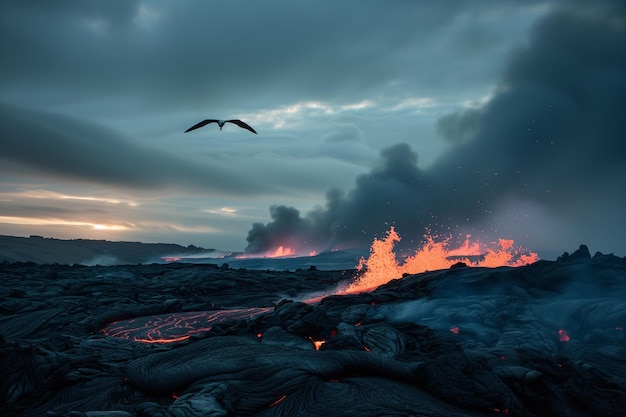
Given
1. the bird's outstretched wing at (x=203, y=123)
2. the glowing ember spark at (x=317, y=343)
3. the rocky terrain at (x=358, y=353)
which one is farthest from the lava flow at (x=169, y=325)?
the bird's outstretched wing at (x=203, y=123)

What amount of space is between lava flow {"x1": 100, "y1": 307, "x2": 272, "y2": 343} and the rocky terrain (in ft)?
0.31

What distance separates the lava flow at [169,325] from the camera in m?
18.5

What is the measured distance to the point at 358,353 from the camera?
11055mm

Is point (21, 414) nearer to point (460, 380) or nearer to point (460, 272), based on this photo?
point (460, 380)

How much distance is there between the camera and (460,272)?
71.3 ft

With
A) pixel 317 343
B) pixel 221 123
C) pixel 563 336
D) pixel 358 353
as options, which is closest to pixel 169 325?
pixel 317 343

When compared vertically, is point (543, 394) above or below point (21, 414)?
above

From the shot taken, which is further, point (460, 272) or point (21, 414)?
point (460, 272)

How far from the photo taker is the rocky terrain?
9.75 m

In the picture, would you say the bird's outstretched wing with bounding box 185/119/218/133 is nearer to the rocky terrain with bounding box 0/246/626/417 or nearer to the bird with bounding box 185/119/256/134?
the bird with bounding box 185/119/256/134

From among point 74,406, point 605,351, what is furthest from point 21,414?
point 605,351

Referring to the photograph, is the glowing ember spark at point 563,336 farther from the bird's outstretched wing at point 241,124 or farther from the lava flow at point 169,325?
the bird's outstretched wing at point 241,124

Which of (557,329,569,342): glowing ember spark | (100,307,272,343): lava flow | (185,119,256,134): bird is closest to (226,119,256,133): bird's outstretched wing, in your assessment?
(185,119,256,134): bird

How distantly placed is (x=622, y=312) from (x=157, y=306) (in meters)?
19.2
